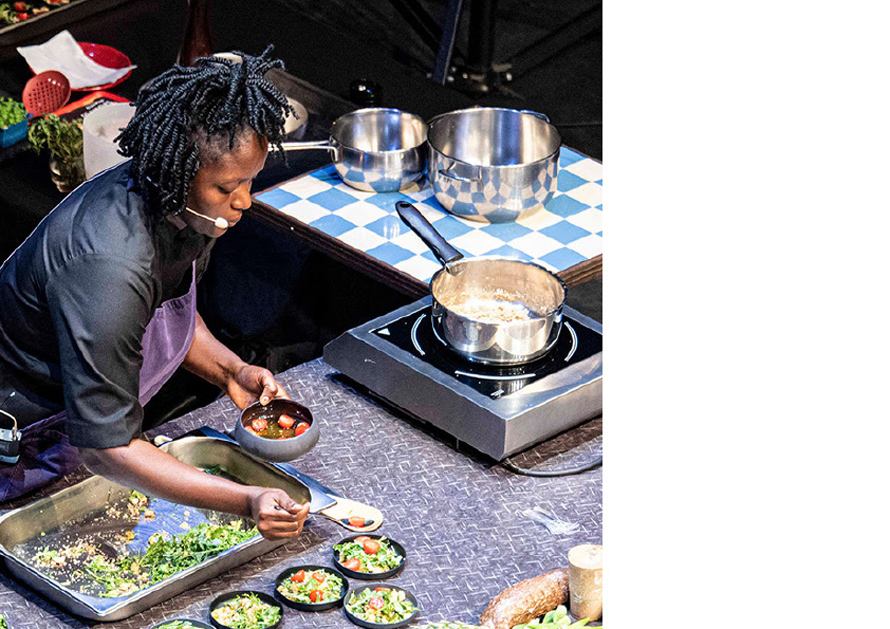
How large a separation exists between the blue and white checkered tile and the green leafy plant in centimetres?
85

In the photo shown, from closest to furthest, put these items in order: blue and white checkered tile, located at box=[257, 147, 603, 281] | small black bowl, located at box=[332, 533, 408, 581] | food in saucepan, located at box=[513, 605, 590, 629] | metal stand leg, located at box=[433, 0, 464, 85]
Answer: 1. food in saucepan, located at box=[513, 605, 590, 629]
2. small black bowl, located at box=[332, 533, 408, 581]
3. blue and white checkered tile, located at box=[257, 147, 603, 281]
4. metal stand leg, located at box=[433, 0, 464, 85]

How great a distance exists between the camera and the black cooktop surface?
232cm

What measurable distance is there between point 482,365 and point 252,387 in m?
0.47

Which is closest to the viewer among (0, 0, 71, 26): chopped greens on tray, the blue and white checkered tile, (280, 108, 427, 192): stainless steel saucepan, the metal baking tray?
the metal baking tray

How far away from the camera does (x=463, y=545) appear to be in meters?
2.05

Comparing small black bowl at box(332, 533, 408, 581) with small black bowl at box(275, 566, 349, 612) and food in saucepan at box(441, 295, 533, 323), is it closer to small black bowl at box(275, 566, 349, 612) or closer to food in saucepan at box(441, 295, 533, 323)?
small black bowl at box(275, 566, 349, 612)

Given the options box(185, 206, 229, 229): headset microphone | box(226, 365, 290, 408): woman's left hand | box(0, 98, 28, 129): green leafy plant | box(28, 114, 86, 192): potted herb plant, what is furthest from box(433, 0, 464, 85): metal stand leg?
box(185, 206, 229, 229): headset microphone

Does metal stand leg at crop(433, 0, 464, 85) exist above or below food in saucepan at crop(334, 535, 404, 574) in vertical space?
above

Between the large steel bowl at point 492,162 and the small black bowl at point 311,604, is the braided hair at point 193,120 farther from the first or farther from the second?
the large steel bowl at point 492,162

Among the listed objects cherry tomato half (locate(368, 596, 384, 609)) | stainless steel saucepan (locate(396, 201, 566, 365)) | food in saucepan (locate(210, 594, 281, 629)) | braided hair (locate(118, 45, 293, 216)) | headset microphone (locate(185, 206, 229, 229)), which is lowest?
cherry tomato half (locate(368, 596, 384, 609))

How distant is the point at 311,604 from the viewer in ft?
6.12
